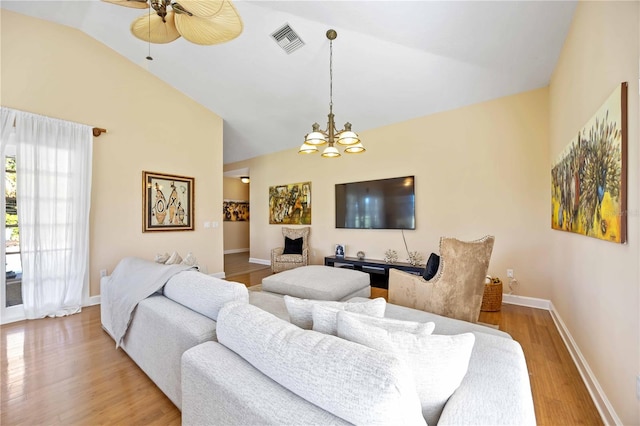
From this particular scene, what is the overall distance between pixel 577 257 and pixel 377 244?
2761mm

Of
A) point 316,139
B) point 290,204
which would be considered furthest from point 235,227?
point 316,139

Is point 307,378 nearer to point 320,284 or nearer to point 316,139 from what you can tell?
point 320,284

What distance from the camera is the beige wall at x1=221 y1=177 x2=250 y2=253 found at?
8406mm

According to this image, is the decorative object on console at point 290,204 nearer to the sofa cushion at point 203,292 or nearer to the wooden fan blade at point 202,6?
the sofa cushion at point 203,292

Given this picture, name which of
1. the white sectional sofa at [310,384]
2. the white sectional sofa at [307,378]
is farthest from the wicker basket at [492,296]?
the white sectional sofa at [310,384]

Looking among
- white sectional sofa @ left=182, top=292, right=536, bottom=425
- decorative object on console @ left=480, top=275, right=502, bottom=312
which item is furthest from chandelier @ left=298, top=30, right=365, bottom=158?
decorative object on console @ left=480, top=275, right=502, bottom=312

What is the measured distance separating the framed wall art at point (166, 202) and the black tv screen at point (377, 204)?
9.22ft

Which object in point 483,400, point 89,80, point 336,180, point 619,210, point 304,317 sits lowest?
point 483,400

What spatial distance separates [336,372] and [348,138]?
234 cm

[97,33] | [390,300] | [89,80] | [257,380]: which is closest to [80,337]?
[257,380]

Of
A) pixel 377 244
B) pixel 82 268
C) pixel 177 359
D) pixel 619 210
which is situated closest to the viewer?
pixel 619 210

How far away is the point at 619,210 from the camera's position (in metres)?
1.45

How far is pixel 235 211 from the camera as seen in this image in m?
8.66

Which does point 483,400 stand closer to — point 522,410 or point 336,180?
point 522,410
